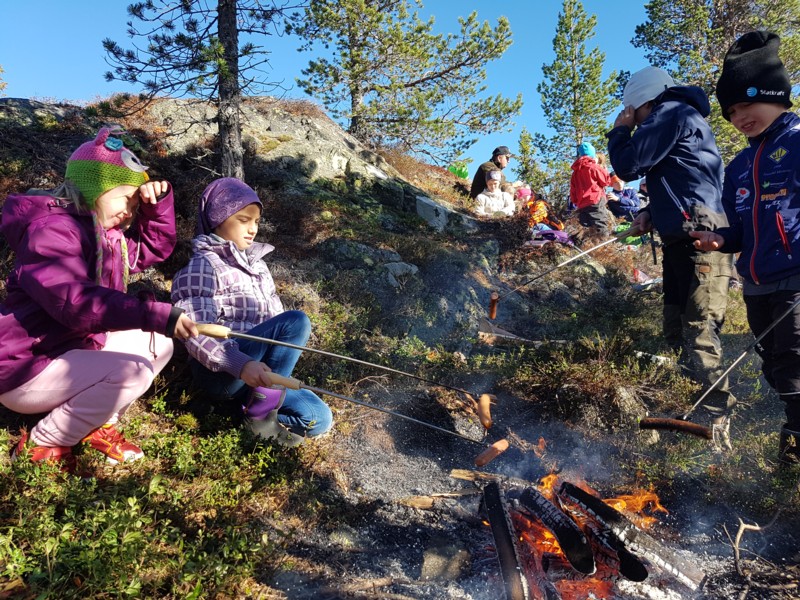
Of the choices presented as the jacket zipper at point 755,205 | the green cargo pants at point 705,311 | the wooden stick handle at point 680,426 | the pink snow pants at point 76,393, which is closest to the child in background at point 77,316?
the pink snow pants at point 76,393

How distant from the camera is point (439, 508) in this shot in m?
3.53

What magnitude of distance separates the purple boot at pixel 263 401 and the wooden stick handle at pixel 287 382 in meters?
0.77

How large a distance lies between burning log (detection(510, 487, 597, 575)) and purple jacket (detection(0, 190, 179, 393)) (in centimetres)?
251

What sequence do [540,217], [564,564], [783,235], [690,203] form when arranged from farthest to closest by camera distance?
[540,217], [690,203], [783,235], [564,564]

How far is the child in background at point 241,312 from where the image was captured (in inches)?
141

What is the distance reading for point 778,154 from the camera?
350 centimetres

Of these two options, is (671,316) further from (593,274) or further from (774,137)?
(593,274)

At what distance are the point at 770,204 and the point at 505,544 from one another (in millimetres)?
3114

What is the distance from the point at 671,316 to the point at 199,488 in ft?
14.7

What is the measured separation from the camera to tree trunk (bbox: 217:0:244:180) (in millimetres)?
6266

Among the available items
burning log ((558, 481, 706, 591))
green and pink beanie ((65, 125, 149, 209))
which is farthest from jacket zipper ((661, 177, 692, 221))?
green and pink beanie ((65, 125, 149, 209))

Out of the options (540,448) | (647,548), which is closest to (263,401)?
(540,448)

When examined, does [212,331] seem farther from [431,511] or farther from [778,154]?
[778,154]

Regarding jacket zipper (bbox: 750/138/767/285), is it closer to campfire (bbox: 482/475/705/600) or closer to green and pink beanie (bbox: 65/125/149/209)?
campfire (bbox: 482/475/705/600)
